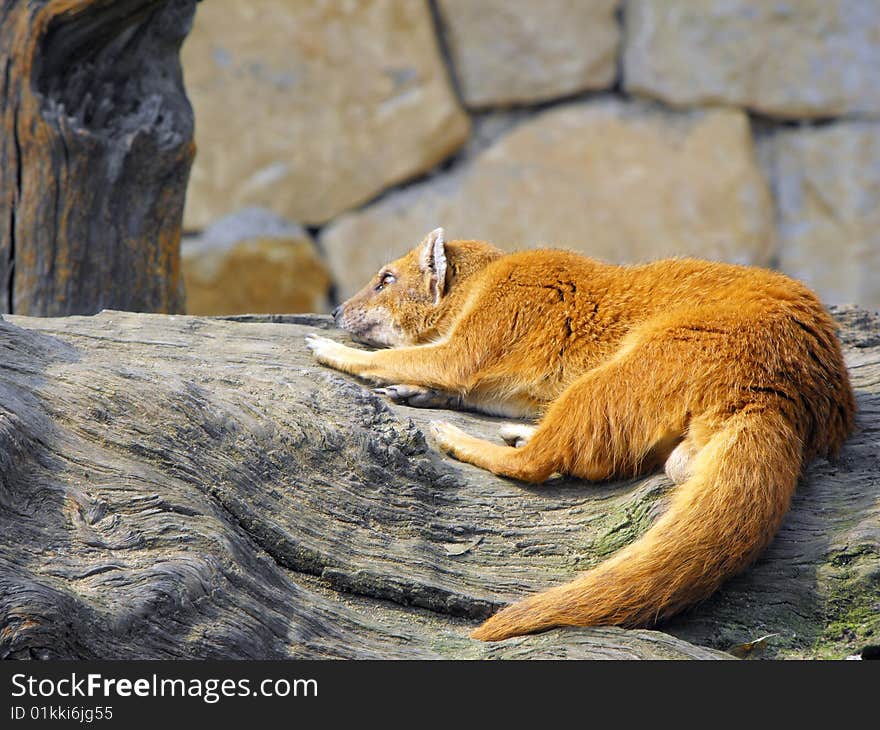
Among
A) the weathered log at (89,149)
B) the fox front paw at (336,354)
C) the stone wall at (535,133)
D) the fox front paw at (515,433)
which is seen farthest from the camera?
the stone wall at (535,133)

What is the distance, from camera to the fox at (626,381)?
301cm

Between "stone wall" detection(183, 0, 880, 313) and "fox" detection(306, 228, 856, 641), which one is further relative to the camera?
"stone wall" detection(183, 0, 880, 313)

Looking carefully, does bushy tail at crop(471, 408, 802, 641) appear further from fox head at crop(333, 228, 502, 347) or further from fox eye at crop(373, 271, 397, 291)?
fox eye at crop(373, 271, 397, 291)

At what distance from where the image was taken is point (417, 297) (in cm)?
466

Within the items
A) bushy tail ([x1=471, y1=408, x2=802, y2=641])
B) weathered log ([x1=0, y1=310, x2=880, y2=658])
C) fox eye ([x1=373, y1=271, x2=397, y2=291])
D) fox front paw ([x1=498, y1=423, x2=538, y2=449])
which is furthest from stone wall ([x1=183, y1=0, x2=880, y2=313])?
bushy tail ([x1=471, y1=408, x2=802, y2=641])

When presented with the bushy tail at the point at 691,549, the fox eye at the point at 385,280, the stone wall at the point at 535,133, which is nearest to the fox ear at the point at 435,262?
the fox eye at the point at 385,280

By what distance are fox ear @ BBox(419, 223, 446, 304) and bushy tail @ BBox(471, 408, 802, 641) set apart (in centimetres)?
165

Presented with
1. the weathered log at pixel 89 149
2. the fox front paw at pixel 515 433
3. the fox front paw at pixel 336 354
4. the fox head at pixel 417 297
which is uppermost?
the weathered log at pixel 89 149

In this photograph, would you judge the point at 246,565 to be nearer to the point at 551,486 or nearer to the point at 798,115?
the point at 551,486

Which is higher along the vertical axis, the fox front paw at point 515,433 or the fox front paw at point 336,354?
the fox front paw at point 336,354

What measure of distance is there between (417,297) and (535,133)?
3.26 meters

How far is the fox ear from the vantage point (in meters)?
4.59

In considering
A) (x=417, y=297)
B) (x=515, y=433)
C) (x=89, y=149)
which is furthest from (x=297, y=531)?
(x=89, y=149)

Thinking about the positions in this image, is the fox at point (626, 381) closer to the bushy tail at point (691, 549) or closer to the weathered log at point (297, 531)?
the bushy tail at point (691, 549)
